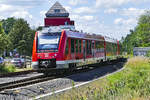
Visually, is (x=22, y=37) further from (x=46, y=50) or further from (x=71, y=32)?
(x=46, y=50)

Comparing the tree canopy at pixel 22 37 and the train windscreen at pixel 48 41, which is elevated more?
the tree canopy at pixel 22 37

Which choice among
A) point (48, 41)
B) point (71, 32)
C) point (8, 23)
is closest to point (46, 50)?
point (48, 41)

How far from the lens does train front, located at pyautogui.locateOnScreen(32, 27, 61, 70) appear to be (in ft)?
61.7

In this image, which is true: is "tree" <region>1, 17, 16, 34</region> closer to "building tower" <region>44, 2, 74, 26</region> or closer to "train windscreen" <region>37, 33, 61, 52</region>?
"building tower" <region>44, 2, 74, 26</region>

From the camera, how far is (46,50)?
18922 millimetres

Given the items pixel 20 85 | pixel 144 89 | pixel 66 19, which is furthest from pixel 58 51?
pixel 66 19

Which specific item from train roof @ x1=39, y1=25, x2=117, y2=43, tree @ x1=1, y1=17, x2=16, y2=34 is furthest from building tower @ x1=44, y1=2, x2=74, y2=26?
train roof @ x1=39, y1=25, x2=117, y2=43

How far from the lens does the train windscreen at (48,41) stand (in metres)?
18.9

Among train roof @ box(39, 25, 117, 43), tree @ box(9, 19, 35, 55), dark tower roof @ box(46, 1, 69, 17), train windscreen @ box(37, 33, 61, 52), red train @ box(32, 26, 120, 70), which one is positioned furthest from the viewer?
dark tower roof @ box(46, 1, 69, 17)

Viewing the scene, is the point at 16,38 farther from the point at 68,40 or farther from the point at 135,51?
the point at 68,40

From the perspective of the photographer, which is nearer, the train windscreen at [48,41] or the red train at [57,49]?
the red train at [57,49]

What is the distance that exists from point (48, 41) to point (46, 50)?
0.67 meters

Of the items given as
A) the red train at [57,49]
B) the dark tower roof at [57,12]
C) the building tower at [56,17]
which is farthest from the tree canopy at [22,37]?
the red train at [57,49]

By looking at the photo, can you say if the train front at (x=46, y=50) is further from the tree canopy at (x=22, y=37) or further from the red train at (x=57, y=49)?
the tree canopy at (x=22, y=37)
